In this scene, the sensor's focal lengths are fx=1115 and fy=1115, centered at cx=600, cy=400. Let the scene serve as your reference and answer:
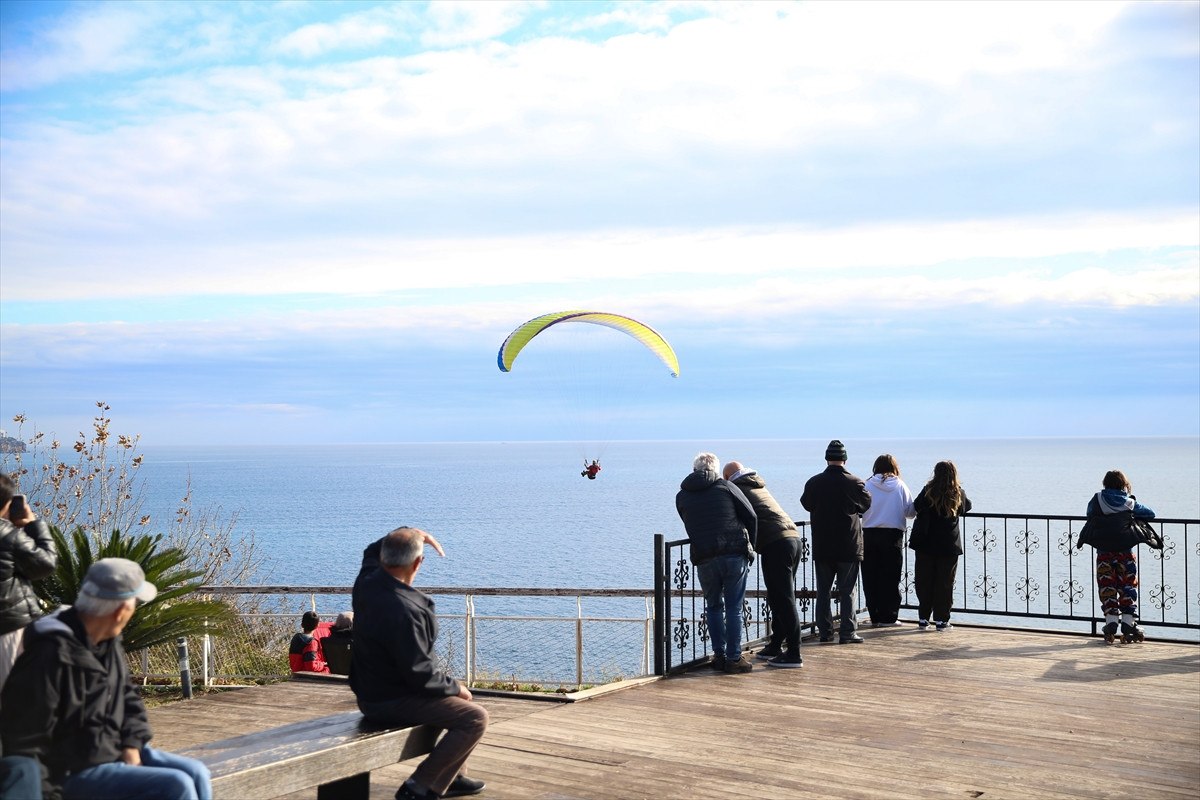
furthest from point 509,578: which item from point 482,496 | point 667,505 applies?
point 482,496

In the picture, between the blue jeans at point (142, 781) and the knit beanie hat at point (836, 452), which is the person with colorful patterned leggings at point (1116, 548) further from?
the blue jeans at point (142, 781)

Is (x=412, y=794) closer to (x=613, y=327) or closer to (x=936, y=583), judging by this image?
(x=936, y=583)

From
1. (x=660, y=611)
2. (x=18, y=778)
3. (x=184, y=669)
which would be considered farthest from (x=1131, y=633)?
(x=18, y=778)

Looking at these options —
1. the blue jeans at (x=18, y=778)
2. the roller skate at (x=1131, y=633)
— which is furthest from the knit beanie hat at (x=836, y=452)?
the blue jeans at (x=18, y=778)

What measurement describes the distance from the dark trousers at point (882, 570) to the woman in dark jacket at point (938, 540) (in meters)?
0.19

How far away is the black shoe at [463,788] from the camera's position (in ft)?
18.4

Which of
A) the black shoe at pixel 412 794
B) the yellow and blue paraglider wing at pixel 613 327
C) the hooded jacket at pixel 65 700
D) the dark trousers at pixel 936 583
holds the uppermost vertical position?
the yellow and blue paraglider wing at pixel 613 327

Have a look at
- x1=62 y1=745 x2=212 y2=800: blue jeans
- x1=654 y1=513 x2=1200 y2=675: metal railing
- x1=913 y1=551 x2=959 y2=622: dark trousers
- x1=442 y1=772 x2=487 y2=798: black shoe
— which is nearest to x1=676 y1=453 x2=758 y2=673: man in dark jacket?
x1=654 y1=513 x2=1200 y2=675: metal railing

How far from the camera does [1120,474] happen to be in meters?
9.69

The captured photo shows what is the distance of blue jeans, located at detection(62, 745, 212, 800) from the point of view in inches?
148

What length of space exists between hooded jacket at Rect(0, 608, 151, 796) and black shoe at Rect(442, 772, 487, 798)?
2.06 meters

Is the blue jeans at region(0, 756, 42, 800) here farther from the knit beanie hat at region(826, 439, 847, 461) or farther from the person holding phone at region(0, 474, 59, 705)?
the knit beanie hat at region(826, 439, 847, 461)

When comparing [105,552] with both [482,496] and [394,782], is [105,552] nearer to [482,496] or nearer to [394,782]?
[394,782]

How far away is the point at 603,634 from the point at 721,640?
3145 centimetres
